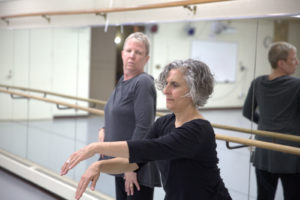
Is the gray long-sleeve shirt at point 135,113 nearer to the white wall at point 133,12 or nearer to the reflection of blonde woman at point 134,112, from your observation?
the reflection of blonde woman at point 134,112

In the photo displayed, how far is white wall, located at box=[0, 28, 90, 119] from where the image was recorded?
417 centimetres

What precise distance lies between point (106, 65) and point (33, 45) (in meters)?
1.67

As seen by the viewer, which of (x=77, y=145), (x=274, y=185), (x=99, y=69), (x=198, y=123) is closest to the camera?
(x=198, y=123)

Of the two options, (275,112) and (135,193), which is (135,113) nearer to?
(135,193)

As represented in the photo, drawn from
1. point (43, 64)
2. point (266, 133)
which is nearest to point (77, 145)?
point (43, 64)

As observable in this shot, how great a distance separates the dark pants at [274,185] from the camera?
2406 mm

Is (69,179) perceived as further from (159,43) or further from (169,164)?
(169,164)

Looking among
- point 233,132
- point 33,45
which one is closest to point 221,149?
point 233,132

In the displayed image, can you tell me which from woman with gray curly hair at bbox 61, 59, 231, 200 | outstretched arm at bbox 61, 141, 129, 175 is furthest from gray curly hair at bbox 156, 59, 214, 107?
outstretched arm at bbox 61, 141, 129, 175

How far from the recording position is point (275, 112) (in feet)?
7.95

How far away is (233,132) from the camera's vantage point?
278 centimetres

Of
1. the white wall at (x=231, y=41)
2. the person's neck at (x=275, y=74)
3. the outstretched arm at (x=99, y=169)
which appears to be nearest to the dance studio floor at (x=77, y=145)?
the white wall at (x=231, y=41)

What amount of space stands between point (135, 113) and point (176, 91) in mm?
729

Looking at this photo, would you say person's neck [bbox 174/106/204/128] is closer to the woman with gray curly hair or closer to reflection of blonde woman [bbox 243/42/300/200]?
the woman with gray curly hair
